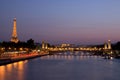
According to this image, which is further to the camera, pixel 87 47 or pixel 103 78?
pixel 87 47

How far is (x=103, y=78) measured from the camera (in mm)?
26938

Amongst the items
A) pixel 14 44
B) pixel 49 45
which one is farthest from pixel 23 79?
pixel 49 45

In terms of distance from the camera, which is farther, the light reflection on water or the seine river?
the seine river

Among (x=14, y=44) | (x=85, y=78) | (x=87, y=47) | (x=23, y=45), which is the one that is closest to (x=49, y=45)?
(x=87, y=47)

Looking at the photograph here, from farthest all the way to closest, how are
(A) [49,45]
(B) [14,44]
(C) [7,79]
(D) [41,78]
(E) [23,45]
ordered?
(A) [49,45] < (E) [23,45] < (B) [14,44] < (D) [41,78] < (C) [7,79]

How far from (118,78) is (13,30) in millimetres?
48790

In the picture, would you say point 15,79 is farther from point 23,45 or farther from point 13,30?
point 23,45

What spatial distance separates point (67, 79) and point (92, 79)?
6.11 ft

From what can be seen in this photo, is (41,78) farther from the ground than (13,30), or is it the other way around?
(13,30)

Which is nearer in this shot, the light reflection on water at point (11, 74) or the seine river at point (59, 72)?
the light reflection on water at point (11, 74)

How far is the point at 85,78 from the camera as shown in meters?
26.9

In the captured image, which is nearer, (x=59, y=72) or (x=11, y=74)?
(x=11, y=74)

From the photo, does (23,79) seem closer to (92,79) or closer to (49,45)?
(92,79)

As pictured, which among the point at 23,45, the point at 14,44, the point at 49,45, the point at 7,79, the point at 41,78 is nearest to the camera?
the point at 7,79
